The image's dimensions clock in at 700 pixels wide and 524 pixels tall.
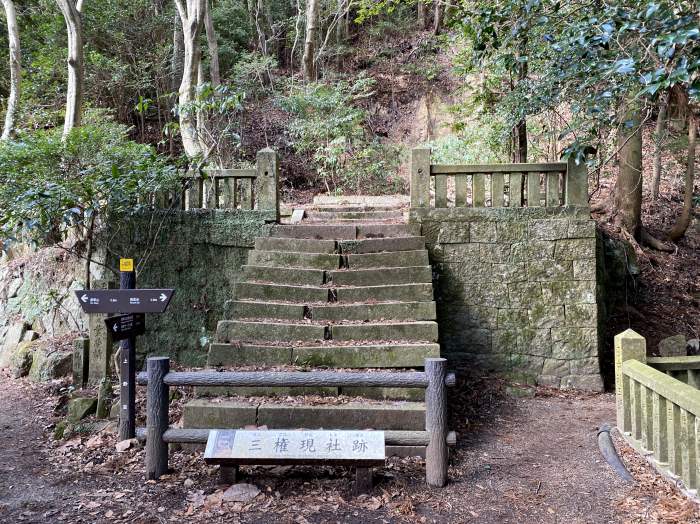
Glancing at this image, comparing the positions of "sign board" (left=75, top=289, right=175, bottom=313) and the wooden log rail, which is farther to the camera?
"sign board" (left=75, top=289, right=175, bottom=313)

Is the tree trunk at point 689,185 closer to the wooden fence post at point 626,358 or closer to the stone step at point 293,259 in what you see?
the wooden fence post at point 626,358

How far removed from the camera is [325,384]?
3.93m

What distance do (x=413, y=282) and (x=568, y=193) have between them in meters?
2.67

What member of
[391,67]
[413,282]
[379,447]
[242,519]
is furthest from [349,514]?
[391,67]

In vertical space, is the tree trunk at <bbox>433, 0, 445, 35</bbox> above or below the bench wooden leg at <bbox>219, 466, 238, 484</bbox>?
above

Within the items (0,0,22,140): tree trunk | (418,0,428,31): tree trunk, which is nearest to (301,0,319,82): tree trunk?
(418,0,428,31): tree trunk

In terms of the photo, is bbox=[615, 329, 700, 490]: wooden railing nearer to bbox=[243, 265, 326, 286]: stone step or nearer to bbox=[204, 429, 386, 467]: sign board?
bbox=[204, 429, 386, 467]: sign board

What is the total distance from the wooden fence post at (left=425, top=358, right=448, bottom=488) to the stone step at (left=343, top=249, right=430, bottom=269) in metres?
2.76

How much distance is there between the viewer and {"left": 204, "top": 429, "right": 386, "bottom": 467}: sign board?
3645mm

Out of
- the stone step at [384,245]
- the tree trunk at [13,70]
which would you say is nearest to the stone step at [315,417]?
the stone step at [384,245]

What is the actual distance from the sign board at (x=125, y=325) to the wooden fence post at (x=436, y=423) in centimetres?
278

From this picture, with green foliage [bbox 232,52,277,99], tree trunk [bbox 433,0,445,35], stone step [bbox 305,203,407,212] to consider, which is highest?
tree trunk [bbox 433,0,445,35]

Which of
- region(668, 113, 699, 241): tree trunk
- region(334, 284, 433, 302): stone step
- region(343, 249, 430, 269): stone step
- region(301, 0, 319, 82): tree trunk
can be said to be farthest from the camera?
region(301, 0, 319, 82): tree trunk

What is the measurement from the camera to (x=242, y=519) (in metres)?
3.47
